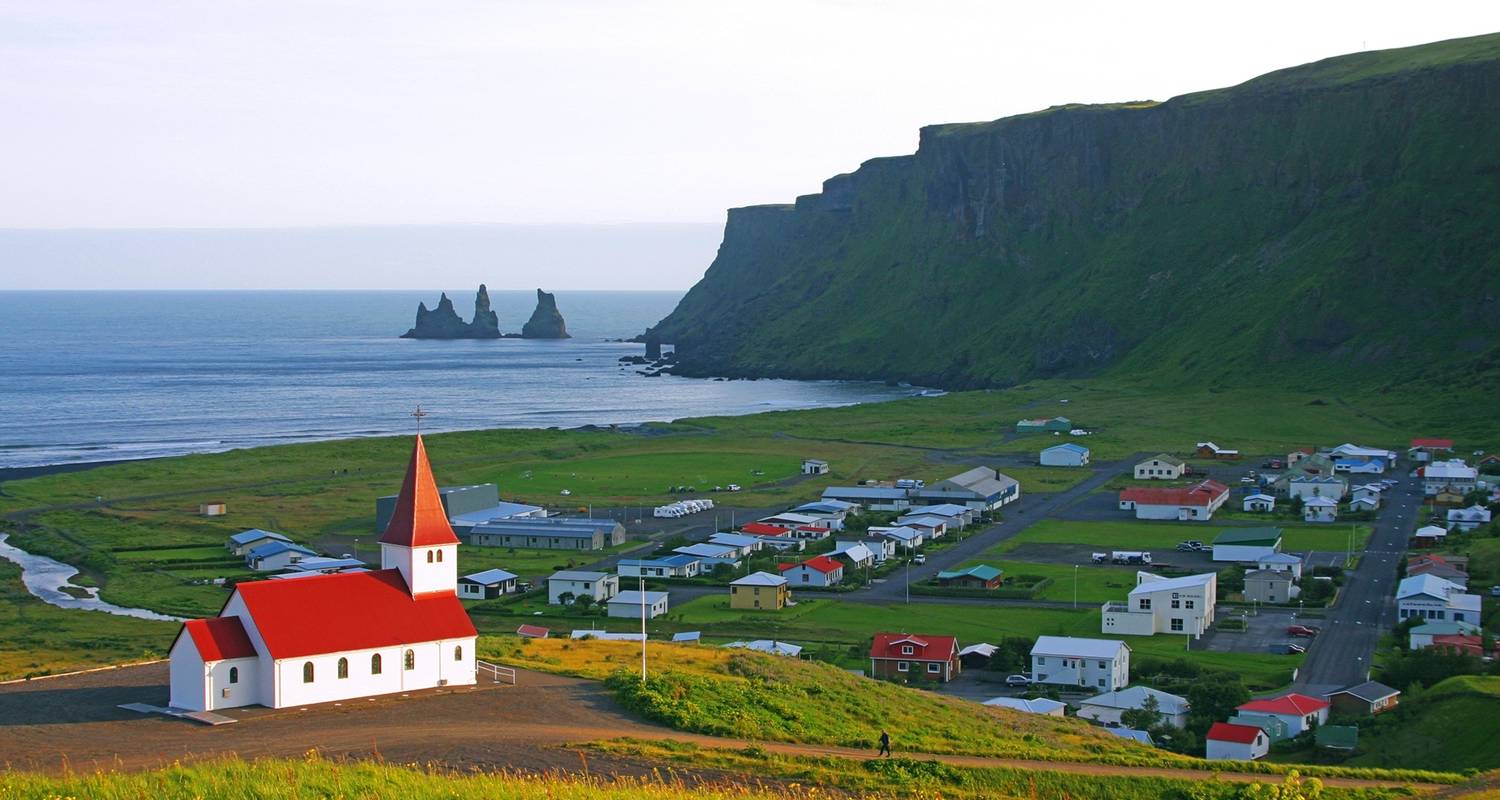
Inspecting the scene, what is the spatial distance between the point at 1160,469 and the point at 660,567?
122 ft

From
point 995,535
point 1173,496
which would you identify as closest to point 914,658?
point 995,535

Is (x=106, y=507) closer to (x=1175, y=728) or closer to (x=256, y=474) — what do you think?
(x=256, y=474)

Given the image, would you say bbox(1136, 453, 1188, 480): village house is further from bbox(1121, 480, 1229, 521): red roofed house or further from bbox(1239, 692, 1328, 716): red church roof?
bbox(1239, 692, 1328, 716): red church roof

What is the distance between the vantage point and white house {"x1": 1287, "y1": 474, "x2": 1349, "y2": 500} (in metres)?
76.7

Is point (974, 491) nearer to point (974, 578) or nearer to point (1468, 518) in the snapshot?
point (974, 578)

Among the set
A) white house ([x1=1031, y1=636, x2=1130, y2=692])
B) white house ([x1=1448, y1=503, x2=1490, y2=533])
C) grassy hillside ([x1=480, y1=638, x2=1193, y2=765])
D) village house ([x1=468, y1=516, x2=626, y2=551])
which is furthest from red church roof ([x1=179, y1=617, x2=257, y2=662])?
white house ([x1=1448, y1=503, x2=1490, y2=533])

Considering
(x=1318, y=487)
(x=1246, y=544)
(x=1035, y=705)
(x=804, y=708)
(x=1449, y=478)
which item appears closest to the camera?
(x=804, y=708)

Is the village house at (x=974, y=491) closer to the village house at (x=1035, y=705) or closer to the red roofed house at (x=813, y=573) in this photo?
the red roofed house at (x=813, y=573)

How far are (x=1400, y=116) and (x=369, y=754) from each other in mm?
133476

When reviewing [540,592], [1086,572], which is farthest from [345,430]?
[1086,572]

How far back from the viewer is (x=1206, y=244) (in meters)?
154

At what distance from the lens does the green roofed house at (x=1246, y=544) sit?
6172 centimetres

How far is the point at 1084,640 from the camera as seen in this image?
44312 millimetres

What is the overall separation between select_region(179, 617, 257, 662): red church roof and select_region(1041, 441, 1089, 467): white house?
69.2 meters
